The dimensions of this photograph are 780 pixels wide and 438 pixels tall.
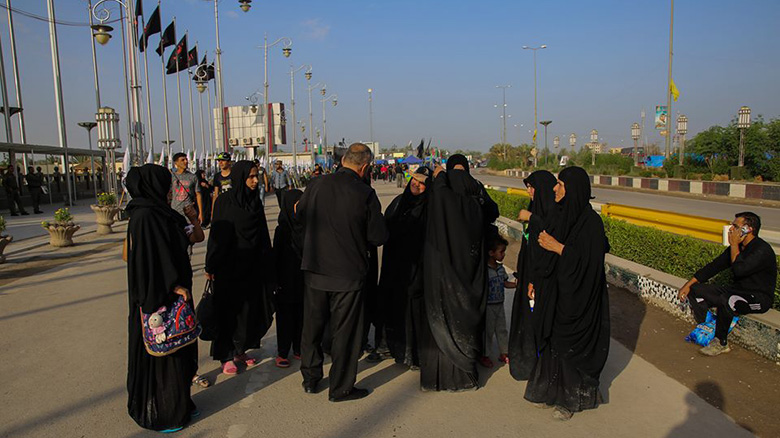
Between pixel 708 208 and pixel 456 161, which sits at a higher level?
pixel 456 161

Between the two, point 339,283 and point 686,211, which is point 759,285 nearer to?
point 339,283

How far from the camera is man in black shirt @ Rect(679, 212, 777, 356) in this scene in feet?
14.4

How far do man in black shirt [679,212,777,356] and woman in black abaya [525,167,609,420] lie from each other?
1.63m

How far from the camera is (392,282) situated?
4539 mm

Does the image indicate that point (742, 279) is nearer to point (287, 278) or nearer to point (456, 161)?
point (456, 161)

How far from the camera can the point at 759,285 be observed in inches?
174

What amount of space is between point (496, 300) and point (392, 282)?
2.92 feet

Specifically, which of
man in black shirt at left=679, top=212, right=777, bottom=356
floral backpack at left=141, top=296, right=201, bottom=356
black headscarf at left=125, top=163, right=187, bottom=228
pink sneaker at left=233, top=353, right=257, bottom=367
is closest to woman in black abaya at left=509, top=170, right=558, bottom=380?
man in black shirt at left=679, top=212, right=777, bottom=356

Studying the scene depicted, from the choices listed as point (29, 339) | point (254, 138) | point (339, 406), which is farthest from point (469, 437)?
point (254, 138)

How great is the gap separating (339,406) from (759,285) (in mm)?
3506

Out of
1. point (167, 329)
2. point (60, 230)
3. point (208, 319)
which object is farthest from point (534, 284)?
point (60, 230)

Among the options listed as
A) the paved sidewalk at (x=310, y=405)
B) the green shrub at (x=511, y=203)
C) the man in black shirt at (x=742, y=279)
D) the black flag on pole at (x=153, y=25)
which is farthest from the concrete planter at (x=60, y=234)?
the black flag on pole at (x=153, y=25)

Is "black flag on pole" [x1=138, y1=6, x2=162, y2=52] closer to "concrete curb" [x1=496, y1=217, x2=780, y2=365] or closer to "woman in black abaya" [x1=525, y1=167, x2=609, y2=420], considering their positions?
"concrete curb" [x1=496, y1=217, x2=780, y2=365]

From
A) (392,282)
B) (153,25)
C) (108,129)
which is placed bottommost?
(392,282)
